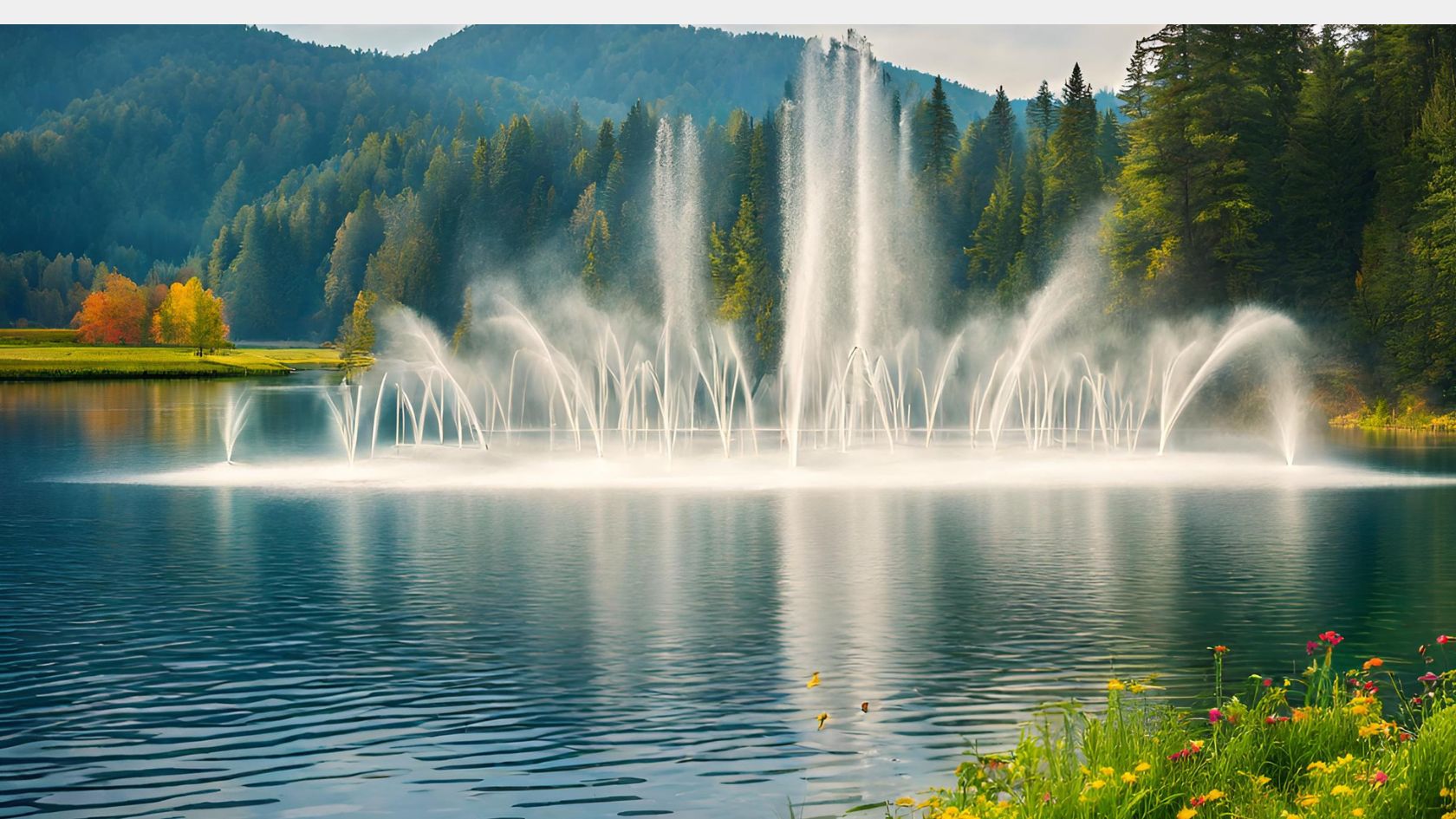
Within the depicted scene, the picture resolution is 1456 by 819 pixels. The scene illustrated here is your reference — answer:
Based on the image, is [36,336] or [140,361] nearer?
[140,361]

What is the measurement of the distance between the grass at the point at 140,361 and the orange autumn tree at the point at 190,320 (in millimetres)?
2042

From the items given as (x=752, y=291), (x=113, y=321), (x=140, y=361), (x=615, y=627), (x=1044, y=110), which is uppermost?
(x=1044, y=110)

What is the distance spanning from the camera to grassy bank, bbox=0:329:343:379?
123 m

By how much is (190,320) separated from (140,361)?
39.3m

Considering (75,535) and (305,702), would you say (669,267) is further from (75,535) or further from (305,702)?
(305,702)

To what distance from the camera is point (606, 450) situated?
49.4 metres

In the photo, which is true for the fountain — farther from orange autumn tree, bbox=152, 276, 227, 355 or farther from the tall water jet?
orange autumn tree, bbox=152, 276, 227, 355

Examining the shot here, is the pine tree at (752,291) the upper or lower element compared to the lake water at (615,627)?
upper

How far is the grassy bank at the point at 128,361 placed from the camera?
123062 mm

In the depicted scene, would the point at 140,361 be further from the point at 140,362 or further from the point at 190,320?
the point at 190,320

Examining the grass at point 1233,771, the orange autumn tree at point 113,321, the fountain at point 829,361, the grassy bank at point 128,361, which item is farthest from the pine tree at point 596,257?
the grass at point 1233,771

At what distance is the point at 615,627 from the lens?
63.2ft

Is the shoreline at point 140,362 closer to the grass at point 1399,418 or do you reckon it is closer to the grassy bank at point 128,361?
the grassy bank at point 128,361

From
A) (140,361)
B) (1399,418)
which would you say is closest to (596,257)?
(140,361)
